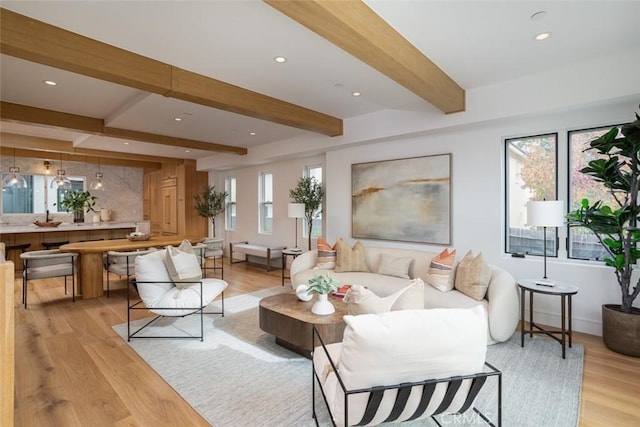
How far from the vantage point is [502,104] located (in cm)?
368

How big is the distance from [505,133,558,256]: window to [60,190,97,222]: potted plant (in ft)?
30.6

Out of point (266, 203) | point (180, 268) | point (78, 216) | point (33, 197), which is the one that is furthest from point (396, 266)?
point (33, 197)

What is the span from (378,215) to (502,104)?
7.55 ft

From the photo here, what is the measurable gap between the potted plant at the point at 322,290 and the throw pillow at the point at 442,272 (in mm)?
1424

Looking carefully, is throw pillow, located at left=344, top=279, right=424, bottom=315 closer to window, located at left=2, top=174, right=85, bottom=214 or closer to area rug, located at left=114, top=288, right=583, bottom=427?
area rug, located at left=114, top=288, right=583, bottom=427

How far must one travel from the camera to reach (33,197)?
26.4 ft

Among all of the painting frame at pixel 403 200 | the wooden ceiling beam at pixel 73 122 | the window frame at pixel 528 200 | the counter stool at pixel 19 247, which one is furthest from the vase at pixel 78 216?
the window frame at pixel 528 200

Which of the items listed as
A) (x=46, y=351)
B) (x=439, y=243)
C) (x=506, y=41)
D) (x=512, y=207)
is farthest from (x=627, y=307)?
(x=46, y=351)

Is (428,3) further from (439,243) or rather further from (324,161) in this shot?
(324,161)

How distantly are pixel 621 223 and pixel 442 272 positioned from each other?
169 cm

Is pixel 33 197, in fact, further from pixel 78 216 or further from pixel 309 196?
pixel 309 196

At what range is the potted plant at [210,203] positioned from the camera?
830 centimetres

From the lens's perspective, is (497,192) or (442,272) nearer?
(442,272)

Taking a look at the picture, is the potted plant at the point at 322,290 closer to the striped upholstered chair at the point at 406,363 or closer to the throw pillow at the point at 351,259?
the striped upholstered chair at the point at 406,363
